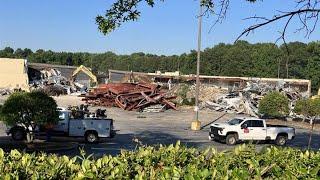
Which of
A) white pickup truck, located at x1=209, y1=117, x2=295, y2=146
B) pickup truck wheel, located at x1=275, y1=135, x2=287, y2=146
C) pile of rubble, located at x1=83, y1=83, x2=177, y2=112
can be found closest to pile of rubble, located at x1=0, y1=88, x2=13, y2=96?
pile of rubble, located at x1=83, y1=83, x2=177, y2=112

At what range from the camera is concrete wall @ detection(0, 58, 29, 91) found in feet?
257

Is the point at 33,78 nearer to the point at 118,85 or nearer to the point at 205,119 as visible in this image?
the point at 118,85

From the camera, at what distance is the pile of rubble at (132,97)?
53594mm

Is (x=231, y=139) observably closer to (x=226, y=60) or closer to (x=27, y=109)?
(x=27, y=109)

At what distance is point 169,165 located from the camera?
6.11m

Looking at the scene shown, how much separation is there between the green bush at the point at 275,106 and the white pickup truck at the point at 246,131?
16.9 m

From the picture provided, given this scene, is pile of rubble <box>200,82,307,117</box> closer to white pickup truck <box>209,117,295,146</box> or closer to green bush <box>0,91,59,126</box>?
white pickup truck <box>209,117,295,146</box>

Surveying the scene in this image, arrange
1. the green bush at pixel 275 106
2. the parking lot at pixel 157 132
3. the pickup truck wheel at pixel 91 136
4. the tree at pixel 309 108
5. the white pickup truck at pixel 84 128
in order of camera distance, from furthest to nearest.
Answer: the green bush at pixel 275 106 → the tree at pixel 309 108 → the pickup truck wheel at pixel 91 136 → the white pickup truck at pixel 84 128 → the parking lot at pixel 157 132

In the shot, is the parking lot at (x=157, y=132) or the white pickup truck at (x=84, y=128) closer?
the parking lot at (x=157, y=132)

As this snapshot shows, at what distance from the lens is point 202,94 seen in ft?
220

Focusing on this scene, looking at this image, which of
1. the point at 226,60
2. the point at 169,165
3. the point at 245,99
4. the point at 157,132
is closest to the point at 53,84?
the point at 245,99

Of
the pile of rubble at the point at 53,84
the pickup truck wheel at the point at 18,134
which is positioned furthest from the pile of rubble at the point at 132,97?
the pickup truck wheel at the point at 18,134

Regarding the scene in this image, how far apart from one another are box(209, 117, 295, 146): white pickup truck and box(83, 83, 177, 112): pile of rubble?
21644mm

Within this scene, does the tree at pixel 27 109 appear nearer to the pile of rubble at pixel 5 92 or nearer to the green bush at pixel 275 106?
the green bush at pixel 275 106
